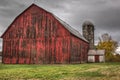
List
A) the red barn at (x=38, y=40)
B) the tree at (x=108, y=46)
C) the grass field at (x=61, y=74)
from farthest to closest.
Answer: the tree at (x=108, y=46) < the red barn at (x=38, y=40) < the grass field at (x=61, y=74)

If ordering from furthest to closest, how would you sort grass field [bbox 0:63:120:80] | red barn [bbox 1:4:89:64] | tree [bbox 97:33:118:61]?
tree [bbox 97:33:118:61], red barn [bbox 1:4:89:64], grass field [bbox 0:63:120:80]

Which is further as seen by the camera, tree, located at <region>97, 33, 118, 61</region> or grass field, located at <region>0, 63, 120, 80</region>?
tree, located at <region>97, 33, 118, 61</region>

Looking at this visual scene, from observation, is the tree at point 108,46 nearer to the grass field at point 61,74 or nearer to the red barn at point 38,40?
the red barn at point 38,40

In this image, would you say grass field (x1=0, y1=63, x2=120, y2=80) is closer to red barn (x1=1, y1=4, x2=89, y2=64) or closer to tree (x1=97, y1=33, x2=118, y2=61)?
red barn (x1=1, y1=4, x2=89, y2=64)

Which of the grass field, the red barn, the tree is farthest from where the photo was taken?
the tree

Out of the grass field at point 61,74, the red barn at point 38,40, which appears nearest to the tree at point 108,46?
the red barn at point 38,40

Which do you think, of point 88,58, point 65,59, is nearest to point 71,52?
point 65,59

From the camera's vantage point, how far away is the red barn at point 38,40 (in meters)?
42.1

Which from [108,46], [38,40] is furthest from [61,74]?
[108,46]

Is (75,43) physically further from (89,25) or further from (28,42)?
(89,25)

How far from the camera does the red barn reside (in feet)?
138

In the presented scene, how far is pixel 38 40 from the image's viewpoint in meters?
43.4

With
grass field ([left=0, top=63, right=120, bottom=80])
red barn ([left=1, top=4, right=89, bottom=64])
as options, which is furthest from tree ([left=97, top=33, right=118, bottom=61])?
grass field ([left=0, top=63, right=120, bottom=80])

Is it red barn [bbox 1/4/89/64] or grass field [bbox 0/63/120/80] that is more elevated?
red barn [bbox 1/4/89/64]
